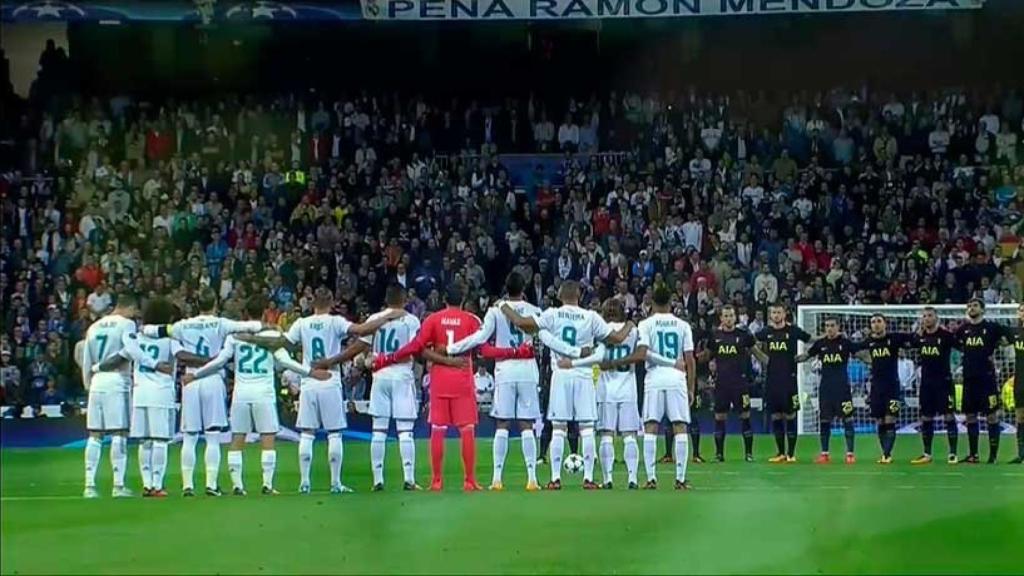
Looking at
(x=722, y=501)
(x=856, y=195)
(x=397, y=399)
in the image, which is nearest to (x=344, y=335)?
(x=397, y=399)

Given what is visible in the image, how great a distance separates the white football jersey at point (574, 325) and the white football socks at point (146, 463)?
3.69 metres

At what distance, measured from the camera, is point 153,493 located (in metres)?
14.0

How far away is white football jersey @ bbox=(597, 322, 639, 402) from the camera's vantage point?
15.1 metres

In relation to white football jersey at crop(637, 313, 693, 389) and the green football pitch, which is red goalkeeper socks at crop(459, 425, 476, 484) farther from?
white football jersey at crop(637, 313, 693, 389)

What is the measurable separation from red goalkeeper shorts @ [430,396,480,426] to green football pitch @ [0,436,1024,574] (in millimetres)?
635

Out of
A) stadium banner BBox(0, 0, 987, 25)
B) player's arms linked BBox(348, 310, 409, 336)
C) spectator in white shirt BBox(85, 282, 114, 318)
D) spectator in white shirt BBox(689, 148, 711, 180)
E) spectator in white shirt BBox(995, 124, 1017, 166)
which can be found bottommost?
player's arms linked BBox(348, 310, 409, 336)

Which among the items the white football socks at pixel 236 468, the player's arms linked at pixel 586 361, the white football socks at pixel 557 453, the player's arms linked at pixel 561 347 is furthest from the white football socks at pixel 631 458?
the white football socks at pixel 236 468

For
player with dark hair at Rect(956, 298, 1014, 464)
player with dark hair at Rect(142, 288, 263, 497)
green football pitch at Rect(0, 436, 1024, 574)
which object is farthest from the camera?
player with dark hair at Rect(956, 298, 1014, 464)

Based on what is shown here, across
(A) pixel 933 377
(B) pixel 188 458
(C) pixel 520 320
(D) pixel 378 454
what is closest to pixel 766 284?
(A) pixel 933 377

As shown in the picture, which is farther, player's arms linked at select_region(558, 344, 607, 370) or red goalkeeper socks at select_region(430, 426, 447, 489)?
player's arms linked at select_region(558, 344, 607, 370)

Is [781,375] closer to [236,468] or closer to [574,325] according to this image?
[574,325]

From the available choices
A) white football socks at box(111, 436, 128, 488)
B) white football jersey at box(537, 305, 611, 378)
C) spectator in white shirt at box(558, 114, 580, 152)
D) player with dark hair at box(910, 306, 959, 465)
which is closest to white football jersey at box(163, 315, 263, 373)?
white football socks at box(111, 436, 128, 488)

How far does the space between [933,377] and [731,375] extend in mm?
2345

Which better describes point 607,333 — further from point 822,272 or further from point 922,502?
point 822,272
